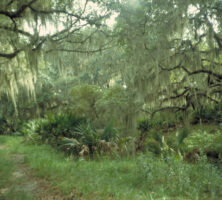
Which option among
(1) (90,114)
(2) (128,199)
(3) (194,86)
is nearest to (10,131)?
(1) (90,114)

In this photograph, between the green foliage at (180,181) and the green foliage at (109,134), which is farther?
the green foliage at (109,134)

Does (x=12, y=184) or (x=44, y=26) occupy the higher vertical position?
(x=44, y=26)

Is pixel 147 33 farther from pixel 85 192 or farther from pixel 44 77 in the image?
pixel 44 77

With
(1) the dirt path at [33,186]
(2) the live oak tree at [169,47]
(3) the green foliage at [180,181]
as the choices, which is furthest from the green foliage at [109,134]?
(3) the green foliage at [180,181]

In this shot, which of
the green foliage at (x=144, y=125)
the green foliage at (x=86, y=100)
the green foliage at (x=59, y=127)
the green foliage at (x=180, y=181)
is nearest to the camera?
the green foliage at (x=180, y=181)

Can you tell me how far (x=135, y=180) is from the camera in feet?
12.7

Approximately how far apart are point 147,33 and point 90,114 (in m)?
5.44

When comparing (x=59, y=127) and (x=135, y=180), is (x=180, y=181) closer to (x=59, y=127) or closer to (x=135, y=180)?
(x=135, y=180)

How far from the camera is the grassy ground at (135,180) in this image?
313 centimetres

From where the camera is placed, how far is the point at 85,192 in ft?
10.8

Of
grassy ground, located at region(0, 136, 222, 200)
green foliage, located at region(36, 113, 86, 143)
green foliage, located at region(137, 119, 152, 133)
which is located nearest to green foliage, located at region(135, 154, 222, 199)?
grassy ground, located at region(0, 136, 222, 200)

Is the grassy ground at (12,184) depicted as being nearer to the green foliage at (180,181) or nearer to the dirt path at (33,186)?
the dirt path at (33,186)

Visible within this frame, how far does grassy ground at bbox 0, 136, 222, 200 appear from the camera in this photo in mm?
3133

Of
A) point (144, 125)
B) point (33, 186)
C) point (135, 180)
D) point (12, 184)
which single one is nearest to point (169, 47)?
point (144, 125)
